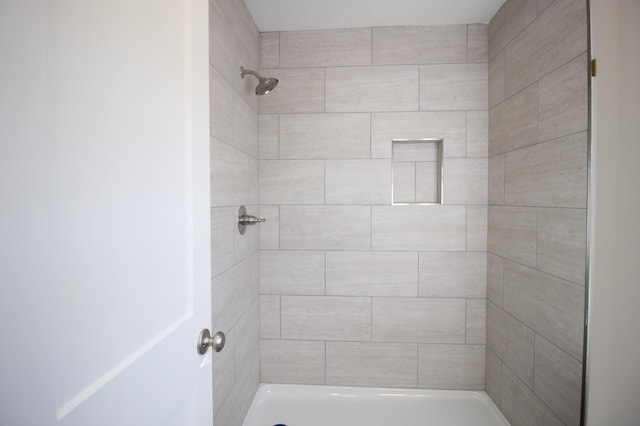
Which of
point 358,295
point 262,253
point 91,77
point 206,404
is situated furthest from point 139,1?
point 358,295

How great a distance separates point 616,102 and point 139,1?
106 centimetres

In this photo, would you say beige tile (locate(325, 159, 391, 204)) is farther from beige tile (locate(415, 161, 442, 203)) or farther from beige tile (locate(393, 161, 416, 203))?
beige tile (locate(415, 161, 442, 203))

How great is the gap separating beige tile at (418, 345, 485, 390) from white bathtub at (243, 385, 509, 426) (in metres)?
0.05

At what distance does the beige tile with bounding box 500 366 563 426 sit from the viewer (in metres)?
1.28

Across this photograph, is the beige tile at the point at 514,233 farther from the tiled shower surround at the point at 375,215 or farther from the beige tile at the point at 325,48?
the beige tile at the point at 325,48

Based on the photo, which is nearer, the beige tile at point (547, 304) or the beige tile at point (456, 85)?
the beige tile at point (547, 304)

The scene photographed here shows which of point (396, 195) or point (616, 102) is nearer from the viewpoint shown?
point (616, 102)

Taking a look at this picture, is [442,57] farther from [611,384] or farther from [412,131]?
[611,384]

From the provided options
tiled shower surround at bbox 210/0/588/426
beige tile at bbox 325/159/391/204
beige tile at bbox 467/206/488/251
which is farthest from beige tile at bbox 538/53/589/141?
beige tile at bbox 325/159/391/204

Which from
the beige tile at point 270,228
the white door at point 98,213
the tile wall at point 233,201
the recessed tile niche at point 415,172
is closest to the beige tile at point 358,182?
the recessed tile niche at point 415,172

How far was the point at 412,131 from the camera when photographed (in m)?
1.79

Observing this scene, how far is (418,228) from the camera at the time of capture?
1.80 meters

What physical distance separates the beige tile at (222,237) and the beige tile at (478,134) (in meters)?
1.44

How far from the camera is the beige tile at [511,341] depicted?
139cm
